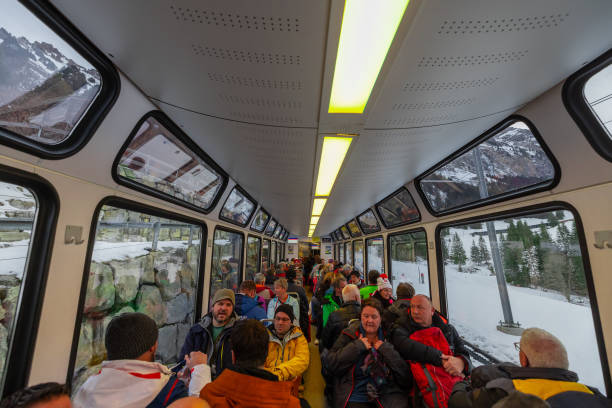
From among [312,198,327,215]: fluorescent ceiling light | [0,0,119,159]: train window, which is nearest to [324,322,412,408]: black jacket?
[0,0,119,159]: train window

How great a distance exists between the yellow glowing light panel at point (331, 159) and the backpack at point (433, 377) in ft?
7.22

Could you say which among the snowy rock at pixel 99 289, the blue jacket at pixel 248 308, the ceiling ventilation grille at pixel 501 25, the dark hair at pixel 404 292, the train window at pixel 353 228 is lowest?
the blue jacket at pixel 248 308

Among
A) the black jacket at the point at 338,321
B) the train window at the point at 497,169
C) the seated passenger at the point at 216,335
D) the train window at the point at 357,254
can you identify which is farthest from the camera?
the train window at the point at 357,254

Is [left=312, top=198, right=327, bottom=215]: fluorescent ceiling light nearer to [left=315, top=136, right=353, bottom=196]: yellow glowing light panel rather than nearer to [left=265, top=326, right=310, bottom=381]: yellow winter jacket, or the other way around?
[left=315, top=136, right=353, bottom=196]: yellow glowing light panel

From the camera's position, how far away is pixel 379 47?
4.57 ft

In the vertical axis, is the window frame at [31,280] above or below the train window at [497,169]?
below

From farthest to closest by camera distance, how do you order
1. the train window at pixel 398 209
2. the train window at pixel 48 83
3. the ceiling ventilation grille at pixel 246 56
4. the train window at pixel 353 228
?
the train window at pixel 353 228 < the train window at pixel 398 209 < the ceiling ventilation grille at pixel 246 56 < the train window at pixel 48 83

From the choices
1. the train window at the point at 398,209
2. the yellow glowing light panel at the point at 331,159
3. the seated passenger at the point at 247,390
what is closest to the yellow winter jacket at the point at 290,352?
the seated passenger at the point at 247,390

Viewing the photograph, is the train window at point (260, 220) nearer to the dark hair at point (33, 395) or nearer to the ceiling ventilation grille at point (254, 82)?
the ceiling ventilation grille at point (254, 82)

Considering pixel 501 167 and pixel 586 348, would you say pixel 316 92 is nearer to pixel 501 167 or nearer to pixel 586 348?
pixel 501 167

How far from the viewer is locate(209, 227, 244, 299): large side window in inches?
183

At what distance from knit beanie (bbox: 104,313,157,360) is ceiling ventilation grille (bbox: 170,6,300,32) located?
1.61 metres

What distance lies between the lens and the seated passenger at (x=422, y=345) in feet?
7.14

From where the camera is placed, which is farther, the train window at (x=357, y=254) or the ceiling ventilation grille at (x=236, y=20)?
the train window at (x=357, y=254)
